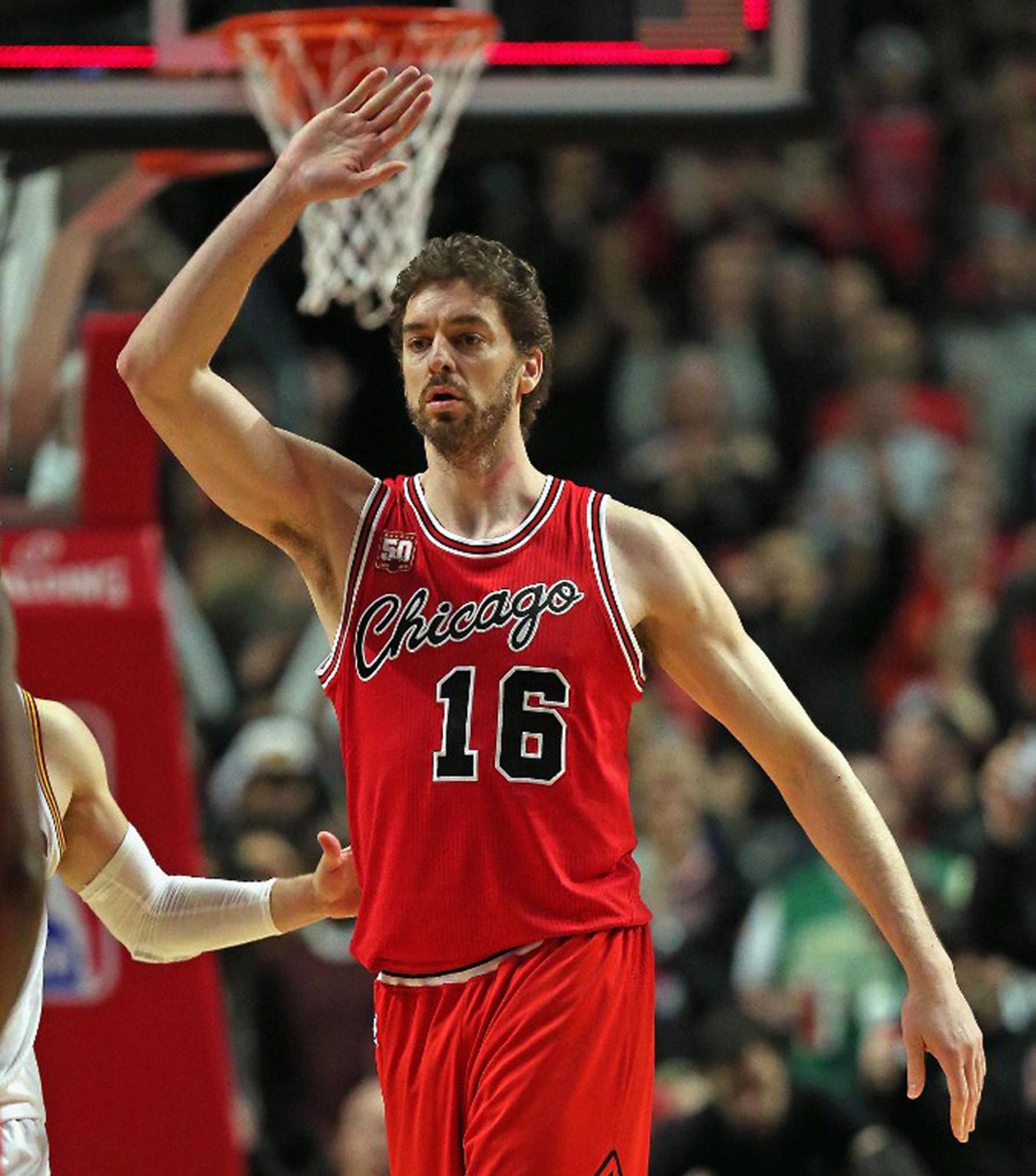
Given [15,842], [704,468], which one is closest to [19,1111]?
[15,842]

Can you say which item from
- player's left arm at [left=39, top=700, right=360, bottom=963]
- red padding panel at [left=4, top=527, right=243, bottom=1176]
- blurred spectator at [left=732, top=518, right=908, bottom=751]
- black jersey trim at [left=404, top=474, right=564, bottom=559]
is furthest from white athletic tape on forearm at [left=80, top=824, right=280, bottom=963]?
blurred spectator at [left=732, top=518, right=908, bottom=751]

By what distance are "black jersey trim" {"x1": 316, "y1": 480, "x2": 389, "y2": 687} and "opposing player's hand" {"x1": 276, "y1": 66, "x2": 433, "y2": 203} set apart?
25.5 inches

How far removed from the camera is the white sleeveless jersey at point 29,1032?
414 centimetres

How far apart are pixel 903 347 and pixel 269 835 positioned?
4.37 meters

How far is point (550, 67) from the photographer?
270 inches

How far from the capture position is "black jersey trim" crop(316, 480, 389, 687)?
14.9 ft

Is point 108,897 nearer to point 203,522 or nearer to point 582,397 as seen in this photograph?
point 203,522

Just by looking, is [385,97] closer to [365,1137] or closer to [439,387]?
[439,387]

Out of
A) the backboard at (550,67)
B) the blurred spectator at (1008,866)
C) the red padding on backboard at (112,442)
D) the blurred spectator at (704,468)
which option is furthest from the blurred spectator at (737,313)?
the red padding on backboard at (112,442)

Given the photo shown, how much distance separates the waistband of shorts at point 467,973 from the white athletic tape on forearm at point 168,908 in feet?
1.57

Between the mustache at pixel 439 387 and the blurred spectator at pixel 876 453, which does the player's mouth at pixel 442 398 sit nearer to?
the mustache at pixel 439 387

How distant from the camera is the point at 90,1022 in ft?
19.2

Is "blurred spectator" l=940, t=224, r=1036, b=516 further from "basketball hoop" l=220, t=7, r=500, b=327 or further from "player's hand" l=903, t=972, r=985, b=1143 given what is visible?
"player's hand" l=903, t=972, r=985, b=1143

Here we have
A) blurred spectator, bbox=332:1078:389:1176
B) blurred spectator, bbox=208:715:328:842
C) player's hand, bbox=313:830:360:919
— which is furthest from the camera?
blurred spectator, bbox=208:715:328:842
